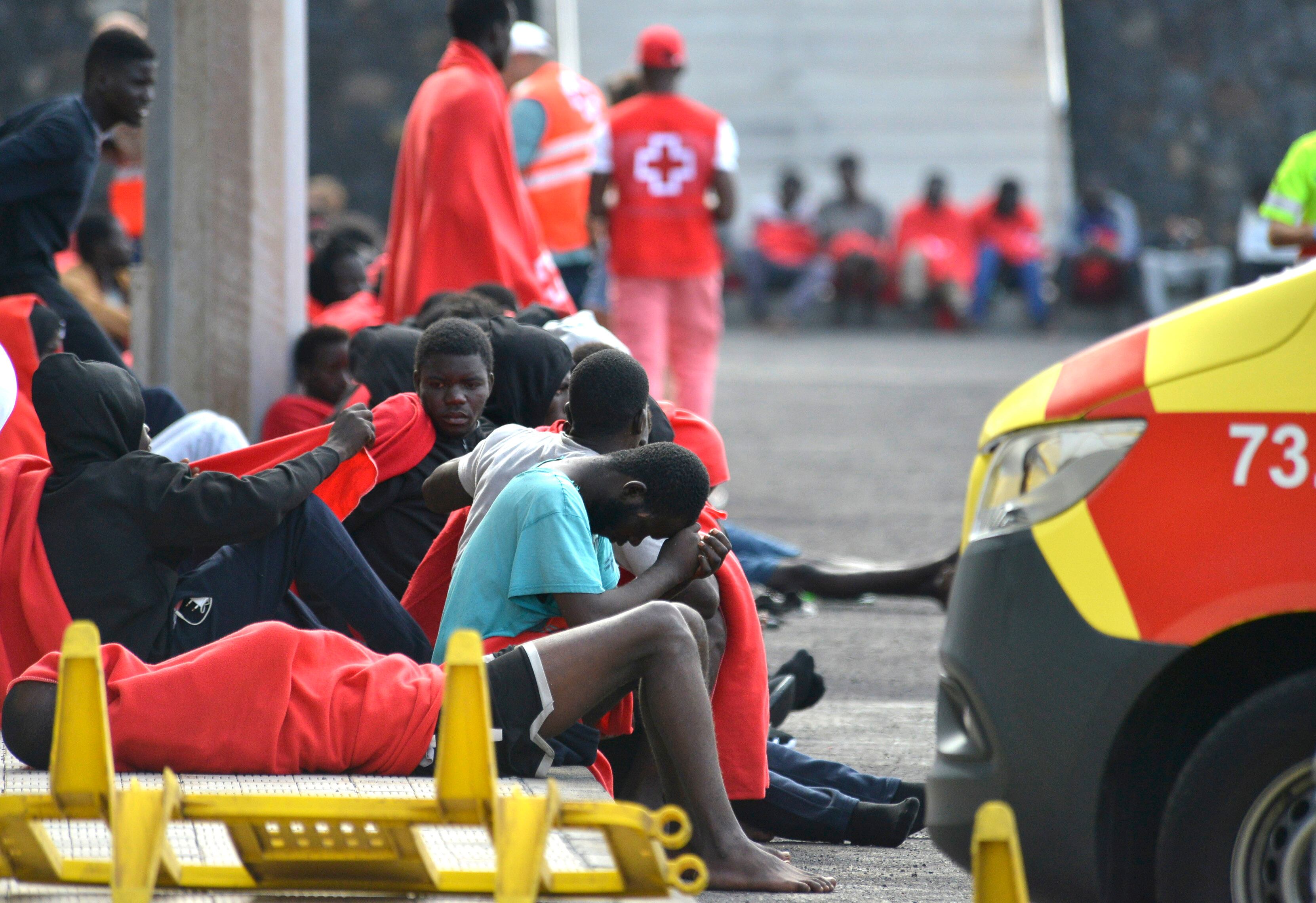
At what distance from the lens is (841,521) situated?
939 cm

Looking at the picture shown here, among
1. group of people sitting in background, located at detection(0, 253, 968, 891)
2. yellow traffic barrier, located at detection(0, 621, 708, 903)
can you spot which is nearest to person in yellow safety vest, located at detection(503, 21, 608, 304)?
group of people sitting in background, located at detection(0, 253, 968, 891)

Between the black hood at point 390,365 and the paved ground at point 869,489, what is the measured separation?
1499mm

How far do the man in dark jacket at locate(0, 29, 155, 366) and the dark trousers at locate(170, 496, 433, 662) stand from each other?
7.18 ft

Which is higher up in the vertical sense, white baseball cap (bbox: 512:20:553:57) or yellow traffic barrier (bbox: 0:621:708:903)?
white baseball cap (bbox: 512:20:553:57)

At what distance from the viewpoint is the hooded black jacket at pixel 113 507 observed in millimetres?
4043

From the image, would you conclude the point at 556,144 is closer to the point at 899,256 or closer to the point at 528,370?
the point at 528,370

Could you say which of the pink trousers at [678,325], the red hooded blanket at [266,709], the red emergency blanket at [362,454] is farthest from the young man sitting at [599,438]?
the pink trousers at [678,325]

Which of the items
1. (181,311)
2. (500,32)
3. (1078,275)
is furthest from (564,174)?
(1078,275)

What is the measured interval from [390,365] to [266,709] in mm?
2112

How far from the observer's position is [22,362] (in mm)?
5867

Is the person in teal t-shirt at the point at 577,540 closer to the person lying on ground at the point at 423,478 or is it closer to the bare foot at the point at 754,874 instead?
the bare foot at the point at 754,874

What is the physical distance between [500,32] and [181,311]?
Answer: 164 cm

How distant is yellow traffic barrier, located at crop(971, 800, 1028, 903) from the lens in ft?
9.25

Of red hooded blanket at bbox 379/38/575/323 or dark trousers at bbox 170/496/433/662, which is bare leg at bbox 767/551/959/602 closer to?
red hooded blanket at bbox 379/38/575/323
